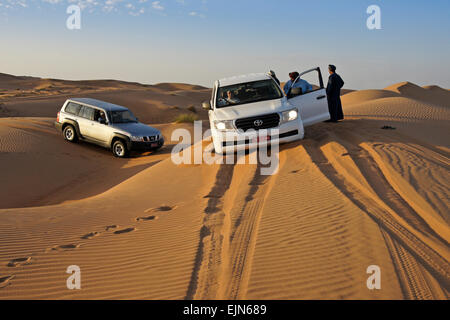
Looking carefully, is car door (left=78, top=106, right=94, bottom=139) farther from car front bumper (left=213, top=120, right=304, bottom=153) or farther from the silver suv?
car front bumper (left=213, top=120, right=304, bottom=153)

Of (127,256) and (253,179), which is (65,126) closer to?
(253,179)

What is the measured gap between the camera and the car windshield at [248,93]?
10.9 m

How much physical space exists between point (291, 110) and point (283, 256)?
19.2 ft

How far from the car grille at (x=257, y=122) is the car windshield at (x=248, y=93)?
3.32ft

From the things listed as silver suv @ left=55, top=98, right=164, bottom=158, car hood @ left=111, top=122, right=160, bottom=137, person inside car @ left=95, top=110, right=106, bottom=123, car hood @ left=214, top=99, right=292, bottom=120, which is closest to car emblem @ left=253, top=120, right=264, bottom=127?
car hood @ left=214, top=99, right=292, bottom=120

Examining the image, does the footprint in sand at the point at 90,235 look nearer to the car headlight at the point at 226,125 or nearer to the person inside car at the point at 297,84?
the car headlight at the point at 226,125

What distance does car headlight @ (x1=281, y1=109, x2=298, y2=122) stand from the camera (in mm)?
10102

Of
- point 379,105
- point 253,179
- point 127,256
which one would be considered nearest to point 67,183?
point 253,179

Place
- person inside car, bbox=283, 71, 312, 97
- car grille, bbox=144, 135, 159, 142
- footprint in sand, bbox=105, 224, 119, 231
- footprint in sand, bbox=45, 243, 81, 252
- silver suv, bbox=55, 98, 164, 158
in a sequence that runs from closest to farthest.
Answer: footprint in sand, bbox=45, 243, 81, 252
footprint in sand, bbox=105, 224, 119, 231
person inside car, bbox=283, 71, 312, 97
silver suv, bbox=55, 98, 164, 158
car grille, bbox=144, 135, 159, 142

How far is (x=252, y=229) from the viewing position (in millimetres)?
5852

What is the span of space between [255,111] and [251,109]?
0.20 metres

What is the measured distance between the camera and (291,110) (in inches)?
401

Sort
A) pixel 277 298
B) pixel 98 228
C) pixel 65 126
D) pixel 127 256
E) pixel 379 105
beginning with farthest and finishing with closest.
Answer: pixel 379 105 < pixel 65 126 < pixel 98 228 < pixel 127 256 < pixel 277 298

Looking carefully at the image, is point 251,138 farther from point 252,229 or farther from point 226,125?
point 252,229
